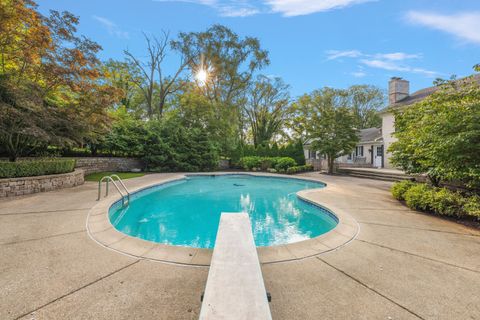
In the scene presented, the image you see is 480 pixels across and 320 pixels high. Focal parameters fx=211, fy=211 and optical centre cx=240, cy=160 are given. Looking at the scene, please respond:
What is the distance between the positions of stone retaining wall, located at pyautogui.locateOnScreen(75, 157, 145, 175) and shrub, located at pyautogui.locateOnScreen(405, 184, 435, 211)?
15.5 meters

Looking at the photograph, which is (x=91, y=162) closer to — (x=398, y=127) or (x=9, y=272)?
(x=9, y=272)

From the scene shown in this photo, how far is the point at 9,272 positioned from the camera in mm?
2510

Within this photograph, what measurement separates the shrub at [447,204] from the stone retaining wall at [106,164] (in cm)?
1593

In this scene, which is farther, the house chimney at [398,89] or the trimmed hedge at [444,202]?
the house chimney at [398,89]

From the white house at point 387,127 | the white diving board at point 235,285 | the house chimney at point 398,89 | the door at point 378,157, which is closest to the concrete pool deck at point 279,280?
the white diving board at point 235,285

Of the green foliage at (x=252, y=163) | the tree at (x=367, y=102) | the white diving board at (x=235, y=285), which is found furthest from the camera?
the tree at (x=367, y=102)

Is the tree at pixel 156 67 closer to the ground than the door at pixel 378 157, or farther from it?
farther from it

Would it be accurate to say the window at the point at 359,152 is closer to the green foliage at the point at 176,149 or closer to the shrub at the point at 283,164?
the shrub at the point at 283,164

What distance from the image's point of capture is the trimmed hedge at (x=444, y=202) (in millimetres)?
4734

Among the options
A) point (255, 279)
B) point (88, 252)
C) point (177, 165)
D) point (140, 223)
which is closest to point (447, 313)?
point (255, 279)

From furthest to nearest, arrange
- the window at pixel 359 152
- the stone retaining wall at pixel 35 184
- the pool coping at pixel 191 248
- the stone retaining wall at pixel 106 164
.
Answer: the window at pixel 359 152 < the stone retaining wall at pixel 106 164 < the stone retaining wall at pixel 35 184 < the pool coping at pixel 191 248

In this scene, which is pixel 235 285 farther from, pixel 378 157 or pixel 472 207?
pixel 378 157

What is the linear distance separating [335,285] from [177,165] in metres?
15.4

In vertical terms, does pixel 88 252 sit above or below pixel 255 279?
below
